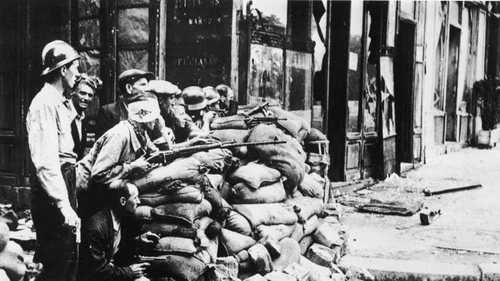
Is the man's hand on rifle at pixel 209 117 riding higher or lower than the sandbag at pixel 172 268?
higher

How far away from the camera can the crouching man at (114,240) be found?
3.40m

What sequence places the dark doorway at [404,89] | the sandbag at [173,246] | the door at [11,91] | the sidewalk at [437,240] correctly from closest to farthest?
the sandbag at [173,246]
the sidewalk at [437,240]
the door at [11,91]
the dark doorway at [404,89]

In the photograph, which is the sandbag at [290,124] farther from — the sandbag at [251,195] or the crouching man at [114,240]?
the crouching man at [114,240]

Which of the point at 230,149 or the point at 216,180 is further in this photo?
the point at 230,149

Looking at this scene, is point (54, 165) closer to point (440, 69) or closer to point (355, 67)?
point (355, 67)

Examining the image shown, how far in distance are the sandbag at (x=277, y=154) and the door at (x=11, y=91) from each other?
2.79 meters

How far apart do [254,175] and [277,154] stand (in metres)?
0.53

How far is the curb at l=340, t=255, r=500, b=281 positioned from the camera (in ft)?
16.9

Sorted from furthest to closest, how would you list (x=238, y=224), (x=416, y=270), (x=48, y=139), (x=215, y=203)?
(x=416, y=270) < (x=238, y=224) < (x=215, y=203) < (x=48, y=139)

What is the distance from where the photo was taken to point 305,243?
18.2 ft

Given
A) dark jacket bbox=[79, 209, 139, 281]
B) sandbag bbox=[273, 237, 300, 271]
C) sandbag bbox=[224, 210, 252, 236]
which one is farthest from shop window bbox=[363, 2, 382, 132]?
dark jacket bbox=[79, 209, 139, 281]

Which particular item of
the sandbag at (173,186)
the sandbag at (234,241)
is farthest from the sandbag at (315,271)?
the sandbag at (173,186)

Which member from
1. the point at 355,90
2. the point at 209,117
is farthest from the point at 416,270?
the point at 355,90

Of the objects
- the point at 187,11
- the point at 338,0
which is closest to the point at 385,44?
the point at 338,0
